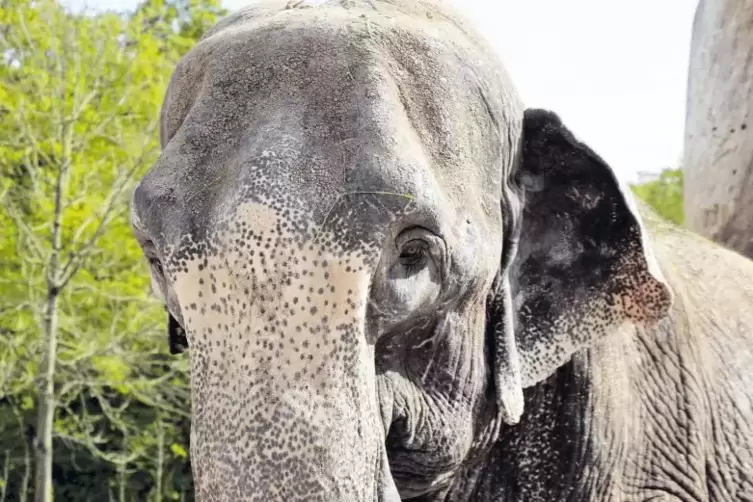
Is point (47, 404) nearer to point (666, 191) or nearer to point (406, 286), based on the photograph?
point (406, 286)

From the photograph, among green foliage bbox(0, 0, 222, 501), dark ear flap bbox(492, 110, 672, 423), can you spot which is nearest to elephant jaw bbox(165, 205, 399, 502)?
dark ear flap bbox(492, 110, 672, 423)

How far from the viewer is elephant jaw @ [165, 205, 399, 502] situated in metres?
0.80

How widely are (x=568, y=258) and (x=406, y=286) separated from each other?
1.15 feet

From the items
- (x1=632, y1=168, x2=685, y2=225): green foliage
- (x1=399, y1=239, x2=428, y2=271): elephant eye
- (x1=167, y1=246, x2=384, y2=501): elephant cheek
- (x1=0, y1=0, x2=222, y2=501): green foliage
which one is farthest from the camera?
(x1=632, y1=168, x2=685, y2=225): green foliage

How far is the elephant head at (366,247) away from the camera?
817 millimetres

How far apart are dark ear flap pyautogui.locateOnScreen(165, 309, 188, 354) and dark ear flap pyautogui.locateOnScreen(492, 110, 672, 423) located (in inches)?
16.6

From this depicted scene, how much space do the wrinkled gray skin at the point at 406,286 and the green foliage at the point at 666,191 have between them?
22.6ft

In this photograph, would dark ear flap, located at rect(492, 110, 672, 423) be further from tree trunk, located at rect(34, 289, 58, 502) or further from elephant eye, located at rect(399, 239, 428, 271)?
tree trunk, located at rect(34, 289, 58, 502)

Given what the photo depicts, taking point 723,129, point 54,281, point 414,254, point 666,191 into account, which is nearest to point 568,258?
point 414,254

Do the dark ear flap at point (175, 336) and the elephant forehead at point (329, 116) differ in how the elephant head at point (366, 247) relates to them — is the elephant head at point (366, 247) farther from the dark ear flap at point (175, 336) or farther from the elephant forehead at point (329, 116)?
the dark ear flap at point (175, 336)

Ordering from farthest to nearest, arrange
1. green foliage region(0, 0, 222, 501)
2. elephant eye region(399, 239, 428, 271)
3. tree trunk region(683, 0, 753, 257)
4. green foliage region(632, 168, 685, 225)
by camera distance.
Answer: green foliage region(632, 168, 685, 225)
green foliage region(0, 0, 222, 501)
tree trunk region(683, 0, 753, 257)
elephant eye region(399, 239, 428, 271)

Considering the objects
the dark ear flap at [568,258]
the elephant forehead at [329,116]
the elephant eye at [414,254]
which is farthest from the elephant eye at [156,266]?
the dark ear flap at [568,258]

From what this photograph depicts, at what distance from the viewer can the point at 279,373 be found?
0.81 m

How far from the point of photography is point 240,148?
2.89 feet
